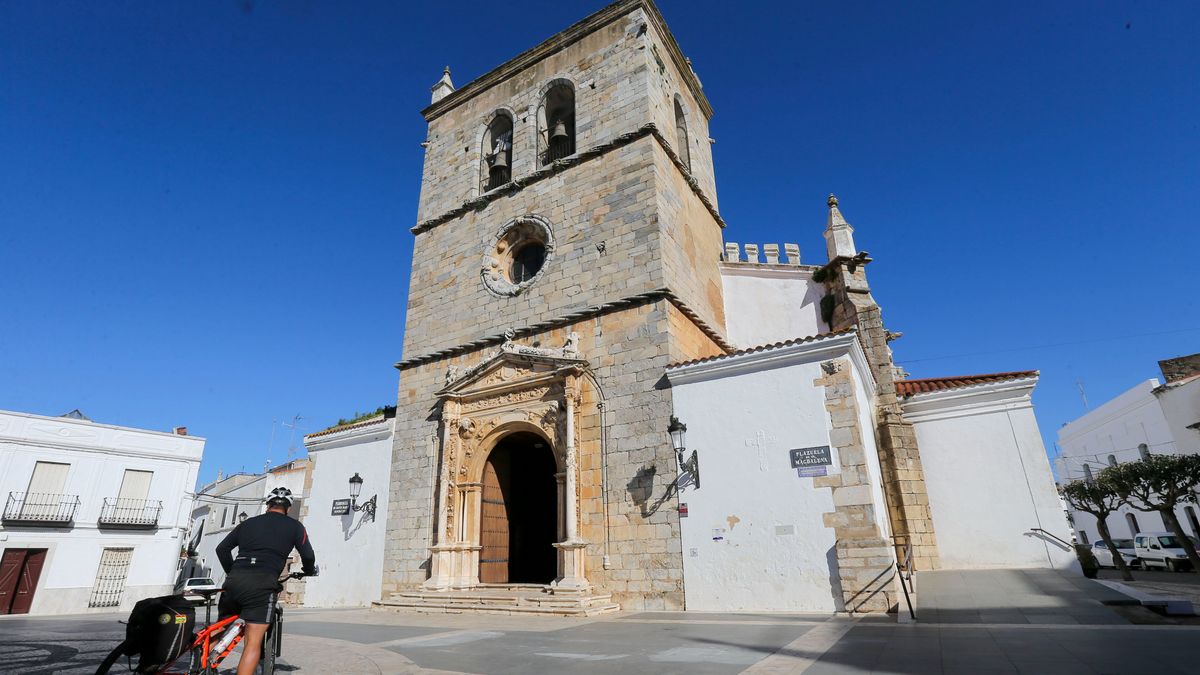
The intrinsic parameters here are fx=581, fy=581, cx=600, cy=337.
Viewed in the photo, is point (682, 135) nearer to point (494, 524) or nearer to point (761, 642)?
point (494, 524)

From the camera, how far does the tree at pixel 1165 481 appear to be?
1526 centimetres

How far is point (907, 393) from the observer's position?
1218 cm

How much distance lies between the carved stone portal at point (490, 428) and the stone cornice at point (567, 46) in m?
8.39

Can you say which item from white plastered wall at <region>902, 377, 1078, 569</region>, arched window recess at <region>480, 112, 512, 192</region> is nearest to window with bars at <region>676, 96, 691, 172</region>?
arched window recess at <region>480, 112, 512, 192</region>

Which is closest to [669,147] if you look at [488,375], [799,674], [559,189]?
[559,189]

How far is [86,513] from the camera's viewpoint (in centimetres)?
1755

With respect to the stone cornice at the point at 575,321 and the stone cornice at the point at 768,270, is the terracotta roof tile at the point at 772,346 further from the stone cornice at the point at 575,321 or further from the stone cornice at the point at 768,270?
the stone cornice at the point at 768,270

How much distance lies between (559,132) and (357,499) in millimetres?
9750

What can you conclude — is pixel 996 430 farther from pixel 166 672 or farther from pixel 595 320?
pixel 166 672

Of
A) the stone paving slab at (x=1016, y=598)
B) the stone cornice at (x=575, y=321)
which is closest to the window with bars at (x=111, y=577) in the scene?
the stone cornice at (x=575, y=321)

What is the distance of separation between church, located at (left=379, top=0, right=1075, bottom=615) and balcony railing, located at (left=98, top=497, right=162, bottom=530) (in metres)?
11.8

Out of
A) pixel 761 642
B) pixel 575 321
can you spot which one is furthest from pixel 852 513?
pixel 575 321

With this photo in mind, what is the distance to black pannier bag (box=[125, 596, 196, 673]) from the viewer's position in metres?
3.23

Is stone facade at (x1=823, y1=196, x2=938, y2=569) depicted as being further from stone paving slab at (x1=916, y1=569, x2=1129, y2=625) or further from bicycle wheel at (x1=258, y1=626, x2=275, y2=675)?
bicycle wheel at (x1=258, y1=626, x2=275, y2=675)
